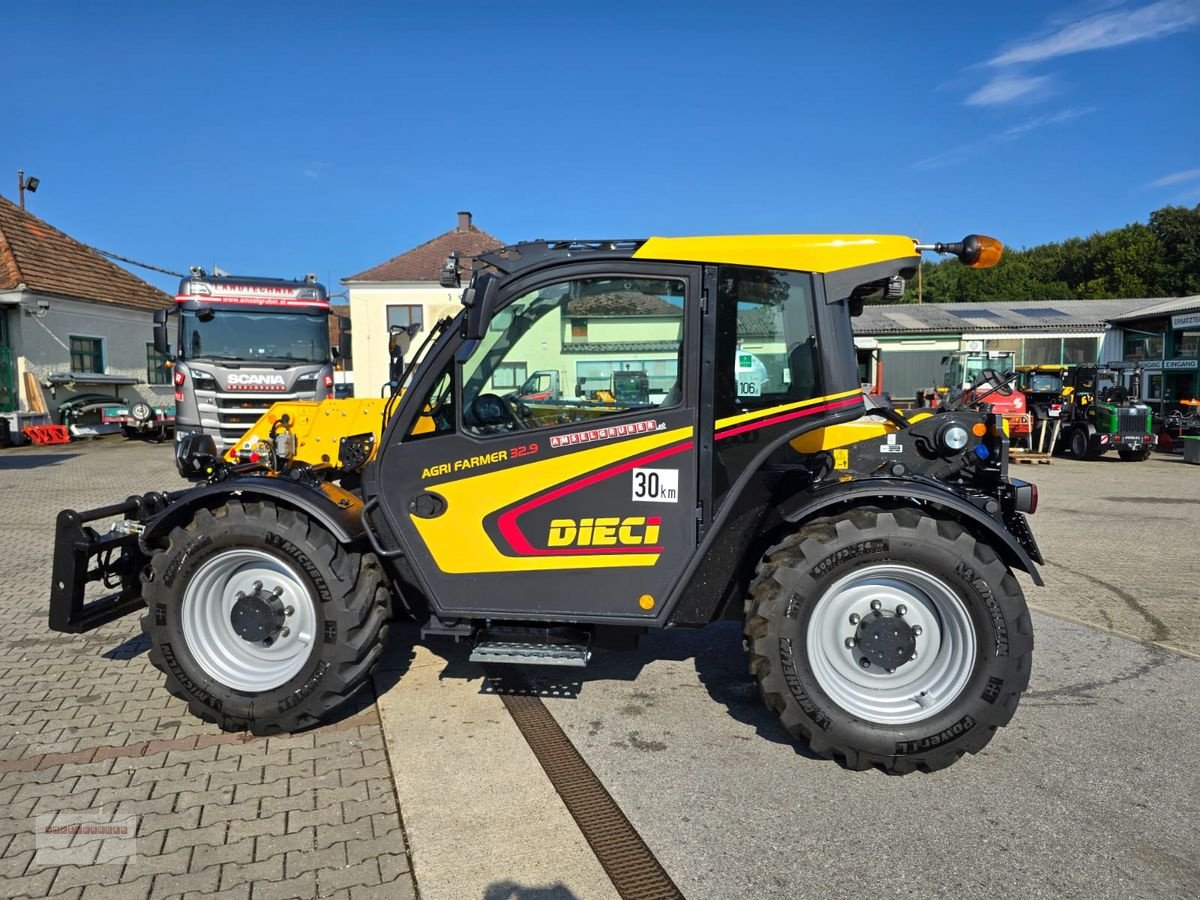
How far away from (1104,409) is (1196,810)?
17.2 metres

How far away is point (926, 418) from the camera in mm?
5789

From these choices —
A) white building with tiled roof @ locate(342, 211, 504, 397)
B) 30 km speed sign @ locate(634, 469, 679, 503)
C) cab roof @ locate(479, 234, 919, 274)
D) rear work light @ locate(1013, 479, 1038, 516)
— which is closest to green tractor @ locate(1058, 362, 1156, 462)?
rear work light @ locate(1013, 479, 1038, 516)

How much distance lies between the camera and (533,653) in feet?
12.2

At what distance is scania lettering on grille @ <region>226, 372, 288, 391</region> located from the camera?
1255 centimetres

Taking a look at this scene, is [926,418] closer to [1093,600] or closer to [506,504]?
[1093,600]

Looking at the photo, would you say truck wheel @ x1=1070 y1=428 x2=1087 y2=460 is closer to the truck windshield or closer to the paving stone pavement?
the truck windshield

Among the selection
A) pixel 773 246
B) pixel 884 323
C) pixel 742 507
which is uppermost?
pixel 884 323

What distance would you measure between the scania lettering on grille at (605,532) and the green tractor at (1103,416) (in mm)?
17527

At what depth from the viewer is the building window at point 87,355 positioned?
23469 millimetres

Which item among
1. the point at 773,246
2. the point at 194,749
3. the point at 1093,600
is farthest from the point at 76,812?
the point at 1093,600

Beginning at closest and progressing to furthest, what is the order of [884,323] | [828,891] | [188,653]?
[828,891], [188,653], [884,323]

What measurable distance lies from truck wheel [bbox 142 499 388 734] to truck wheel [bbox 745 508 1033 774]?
1860 mm

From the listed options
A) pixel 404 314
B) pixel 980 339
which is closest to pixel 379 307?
pixel 404 314

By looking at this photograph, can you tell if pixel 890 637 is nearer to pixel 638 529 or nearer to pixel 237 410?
pixel 638 529
